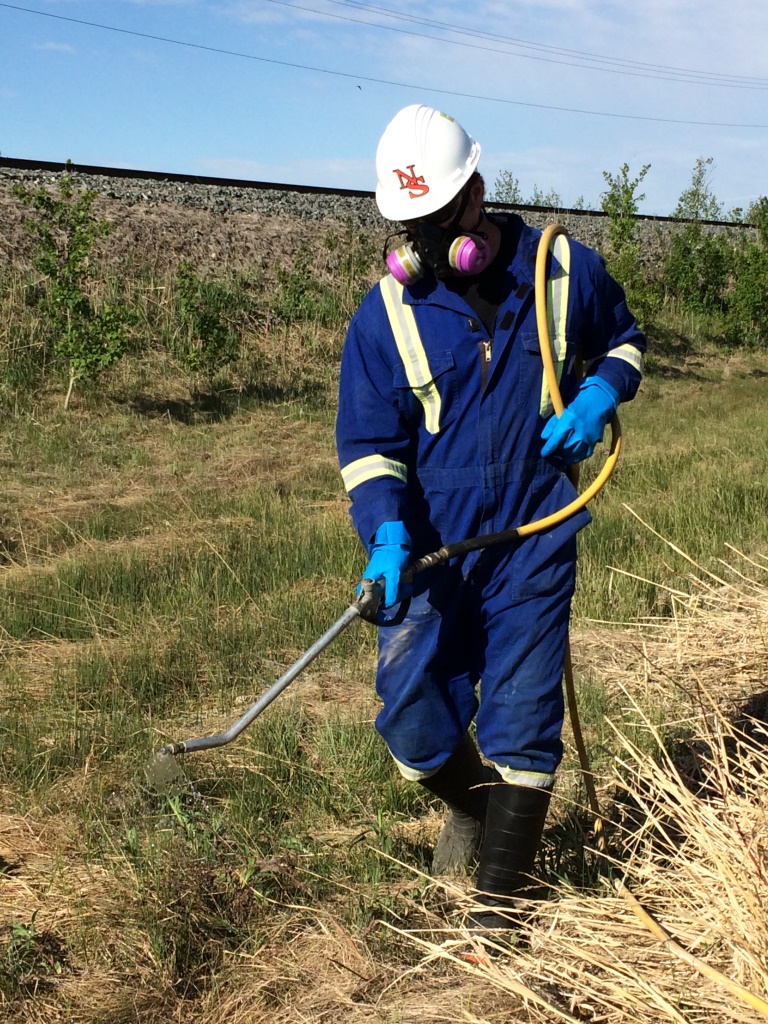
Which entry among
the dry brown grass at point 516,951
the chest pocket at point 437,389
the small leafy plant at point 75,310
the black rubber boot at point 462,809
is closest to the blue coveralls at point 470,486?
the chest pocket at point 437,389

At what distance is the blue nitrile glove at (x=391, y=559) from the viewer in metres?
3.00

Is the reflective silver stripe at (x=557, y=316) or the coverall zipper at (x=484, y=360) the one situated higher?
the reflective silver stripe at (x=557, y=316)

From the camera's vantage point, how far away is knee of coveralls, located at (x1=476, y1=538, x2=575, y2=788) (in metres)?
3.11

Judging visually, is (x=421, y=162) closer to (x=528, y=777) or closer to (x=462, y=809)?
(x=528, y=777)

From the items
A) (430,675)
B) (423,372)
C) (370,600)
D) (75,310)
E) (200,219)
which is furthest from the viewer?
(200,219)

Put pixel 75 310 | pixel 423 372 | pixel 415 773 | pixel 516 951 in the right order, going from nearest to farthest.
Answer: pixel 516 951, pixel 423 372, pixel 415 773, pixel 75 310

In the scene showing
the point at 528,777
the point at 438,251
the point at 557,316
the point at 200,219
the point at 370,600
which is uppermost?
the point at 200,219

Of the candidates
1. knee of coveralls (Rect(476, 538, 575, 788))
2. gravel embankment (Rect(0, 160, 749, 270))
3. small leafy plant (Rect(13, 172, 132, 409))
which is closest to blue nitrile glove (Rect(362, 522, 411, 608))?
knee of coveralls (Rect(476, 538, 575, 788))

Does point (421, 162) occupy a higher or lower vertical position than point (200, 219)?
lower

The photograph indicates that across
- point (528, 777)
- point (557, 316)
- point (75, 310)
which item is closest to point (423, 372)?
point (557, 316)

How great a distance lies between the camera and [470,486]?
313cm

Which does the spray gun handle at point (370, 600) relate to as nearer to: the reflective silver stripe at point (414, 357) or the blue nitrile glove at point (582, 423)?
the reflective silver stripe at point (414, 357)

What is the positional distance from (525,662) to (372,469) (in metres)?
0.70

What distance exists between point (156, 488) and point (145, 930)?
6.36m
